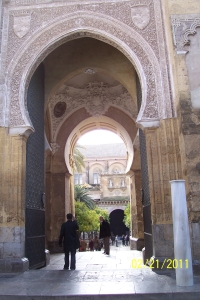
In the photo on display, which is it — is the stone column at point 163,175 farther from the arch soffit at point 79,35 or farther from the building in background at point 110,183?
the building in background at point 110,183

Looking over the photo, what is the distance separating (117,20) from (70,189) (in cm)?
705

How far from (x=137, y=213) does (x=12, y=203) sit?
618cm

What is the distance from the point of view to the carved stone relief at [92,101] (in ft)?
37.4

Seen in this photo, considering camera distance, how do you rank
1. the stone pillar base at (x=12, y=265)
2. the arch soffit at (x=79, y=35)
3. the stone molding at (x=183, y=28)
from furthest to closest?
the arch soffit at (x=79, y=35)
the stone molding at (x=183, y=28)
the stone pillar base at (x=12, y=265)

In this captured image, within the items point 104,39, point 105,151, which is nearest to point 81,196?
point 105,151

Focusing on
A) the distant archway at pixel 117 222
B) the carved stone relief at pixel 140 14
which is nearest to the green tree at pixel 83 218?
the distant archway at pixel 117 222

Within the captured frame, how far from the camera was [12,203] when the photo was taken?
234 inches

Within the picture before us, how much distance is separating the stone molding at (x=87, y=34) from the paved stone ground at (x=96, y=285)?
288 centimetres

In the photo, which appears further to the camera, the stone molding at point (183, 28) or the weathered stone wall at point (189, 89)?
the stone molding at point (183, 28)

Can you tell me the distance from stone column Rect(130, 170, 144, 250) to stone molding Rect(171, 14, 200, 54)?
589 cm

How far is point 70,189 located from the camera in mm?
12156


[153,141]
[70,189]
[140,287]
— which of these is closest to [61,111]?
[70,189]

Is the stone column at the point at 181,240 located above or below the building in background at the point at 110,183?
below

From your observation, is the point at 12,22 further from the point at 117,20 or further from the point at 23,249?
the point at 23,249
